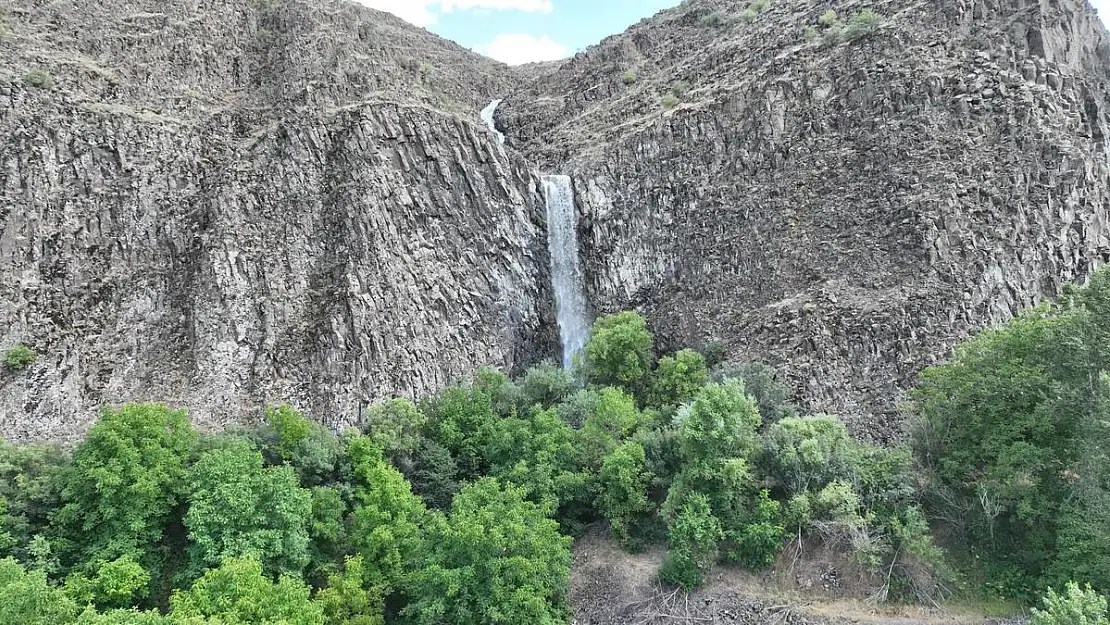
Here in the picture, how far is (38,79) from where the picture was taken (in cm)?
2625

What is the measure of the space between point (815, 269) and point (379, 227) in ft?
60.8

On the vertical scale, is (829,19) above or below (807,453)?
above

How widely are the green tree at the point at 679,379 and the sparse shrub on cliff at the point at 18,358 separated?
74.2ft

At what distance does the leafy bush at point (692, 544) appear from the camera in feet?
58.8

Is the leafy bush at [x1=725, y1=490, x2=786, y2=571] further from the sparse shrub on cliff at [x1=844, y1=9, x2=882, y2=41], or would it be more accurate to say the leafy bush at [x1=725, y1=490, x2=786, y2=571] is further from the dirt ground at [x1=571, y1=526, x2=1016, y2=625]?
the sparse shrub on cliff at [x1=844, y1=9, x2=882, y2=41]

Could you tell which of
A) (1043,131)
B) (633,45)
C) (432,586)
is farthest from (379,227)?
(1043,131)

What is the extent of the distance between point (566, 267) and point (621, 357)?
676cm

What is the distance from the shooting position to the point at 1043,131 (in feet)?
76.5

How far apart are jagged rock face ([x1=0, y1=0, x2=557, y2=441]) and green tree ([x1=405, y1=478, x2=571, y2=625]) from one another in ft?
31.3

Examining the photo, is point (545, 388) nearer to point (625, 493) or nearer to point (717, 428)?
point (625, 493)

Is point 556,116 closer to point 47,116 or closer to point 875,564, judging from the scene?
point 47,116

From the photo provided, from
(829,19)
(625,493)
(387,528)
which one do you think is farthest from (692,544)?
(829,19)

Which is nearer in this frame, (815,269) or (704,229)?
(815,269)

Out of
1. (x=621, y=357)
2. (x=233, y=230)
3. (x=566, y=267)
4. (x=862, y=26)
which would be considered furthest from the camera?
(x=566, y=267)
